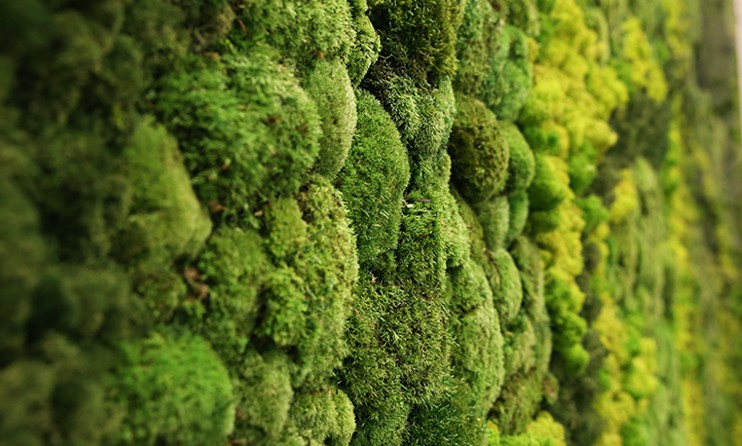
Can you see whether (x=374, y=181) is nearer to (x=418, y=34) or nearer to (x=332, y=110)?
(x=332, y=110)

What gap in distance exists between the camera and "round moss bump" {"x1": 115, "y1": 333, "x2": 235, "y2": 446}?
837 mm

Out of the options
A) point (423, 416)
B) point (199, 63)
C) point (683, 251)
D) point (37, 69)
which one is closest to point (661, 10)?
point (683, 251)

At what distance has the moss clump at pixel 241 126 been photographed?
3.10ft

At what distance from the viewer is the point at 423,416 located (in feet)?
5.01

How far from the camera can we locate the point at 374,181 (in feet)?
4.39

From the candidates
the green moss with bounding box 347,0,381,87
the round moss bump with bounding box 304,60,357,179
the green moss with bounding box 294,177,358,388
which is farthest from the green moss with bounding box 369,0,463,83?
the green moss with bounding box 294,177,358,388

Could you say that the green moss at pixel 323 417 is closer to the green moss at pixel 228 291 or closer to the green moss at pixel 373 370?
the green moss at pixel 373 370

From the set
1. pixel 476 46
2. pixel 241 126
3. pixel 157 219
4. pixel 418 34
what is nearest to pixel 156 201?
pixel 157 219

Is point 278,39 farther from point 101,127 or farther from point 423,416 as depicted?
point 423,416

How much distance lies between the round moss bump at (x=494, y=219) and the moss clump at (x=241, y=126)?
2.88 feet

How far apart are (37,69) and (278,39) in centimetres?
43

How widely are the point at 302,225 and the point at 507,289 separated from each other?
36.5 inches

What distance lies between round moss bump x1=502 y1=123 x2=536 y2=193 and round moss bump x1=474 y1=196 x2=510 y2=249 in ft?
0.25

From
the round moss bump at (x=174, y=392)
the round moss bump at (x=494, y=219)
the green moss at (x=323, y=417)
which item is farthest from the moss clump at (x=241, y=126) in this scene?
the round moss bump at (x=494, y=219)
